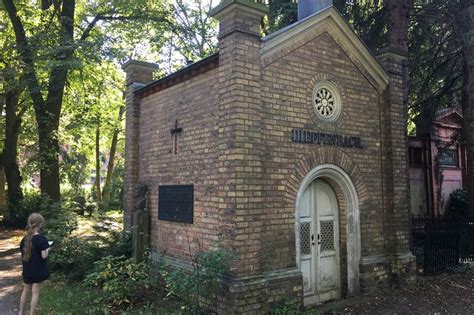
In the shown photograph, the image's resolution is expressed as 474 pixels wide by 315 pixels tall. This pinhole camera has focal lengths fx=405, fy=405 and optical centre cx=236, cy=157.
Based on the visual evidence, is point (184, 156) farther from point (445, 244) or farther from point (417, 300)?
point (445, 244)

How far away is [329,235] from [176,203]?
2.94 metres

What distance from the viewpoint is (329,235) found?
762cm

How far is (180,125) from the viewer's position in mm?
7668

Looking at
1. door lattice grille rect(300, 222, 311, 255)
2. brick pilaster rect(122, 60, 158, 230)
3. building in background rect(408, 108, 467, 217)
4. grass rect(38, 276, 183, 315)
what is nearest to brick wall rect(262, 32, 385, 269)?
door lattice grille rect(300, 222, 311, 255)

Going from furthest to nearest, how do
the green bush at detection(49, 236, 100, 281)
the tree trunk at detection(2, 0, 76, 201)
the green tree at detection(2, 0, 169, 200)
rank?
the tree trunk at detection(2, 0, 76, 201) → the green tree at detection(2, 0, 169, 200) → the green bush at detection(49, 236, 100, 281)

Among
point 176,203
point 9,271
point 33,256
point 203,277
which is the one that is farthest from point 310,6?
point 9,271

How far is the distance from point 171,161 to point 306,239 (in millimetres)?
2948

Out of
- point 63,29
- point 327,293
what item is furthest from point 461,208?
point 63,29

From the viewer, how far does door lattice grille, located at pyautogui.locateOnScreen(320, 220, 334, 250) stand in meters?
7.52

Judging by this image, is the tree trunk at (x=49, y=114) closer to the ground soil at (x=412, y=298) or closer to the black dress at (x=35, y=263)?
the ground soil at (x=412, y=298)

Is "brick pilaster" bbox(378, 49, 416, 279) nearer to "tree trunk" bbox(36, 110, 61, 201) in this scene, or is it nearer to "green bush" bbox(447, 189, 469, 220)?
"green bush" bbox(447, 189, 469, 220)

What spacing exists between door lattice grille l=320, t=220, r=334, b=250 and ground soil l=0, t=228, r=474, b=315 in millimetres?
991

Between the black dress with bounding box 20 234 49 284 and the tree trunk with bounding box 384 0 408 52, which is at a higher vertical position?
the tree trunk with bounding box 384 0 408 52

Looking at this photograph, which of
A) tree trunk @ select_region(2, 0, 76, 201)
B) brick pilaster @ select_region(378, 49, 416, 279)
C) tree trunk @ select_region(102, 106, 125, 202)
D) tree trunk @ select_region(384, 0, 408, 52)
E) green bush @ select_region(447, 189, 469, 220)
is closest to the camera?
brick pilaster @ select_region(378, 49, 416, 279)
